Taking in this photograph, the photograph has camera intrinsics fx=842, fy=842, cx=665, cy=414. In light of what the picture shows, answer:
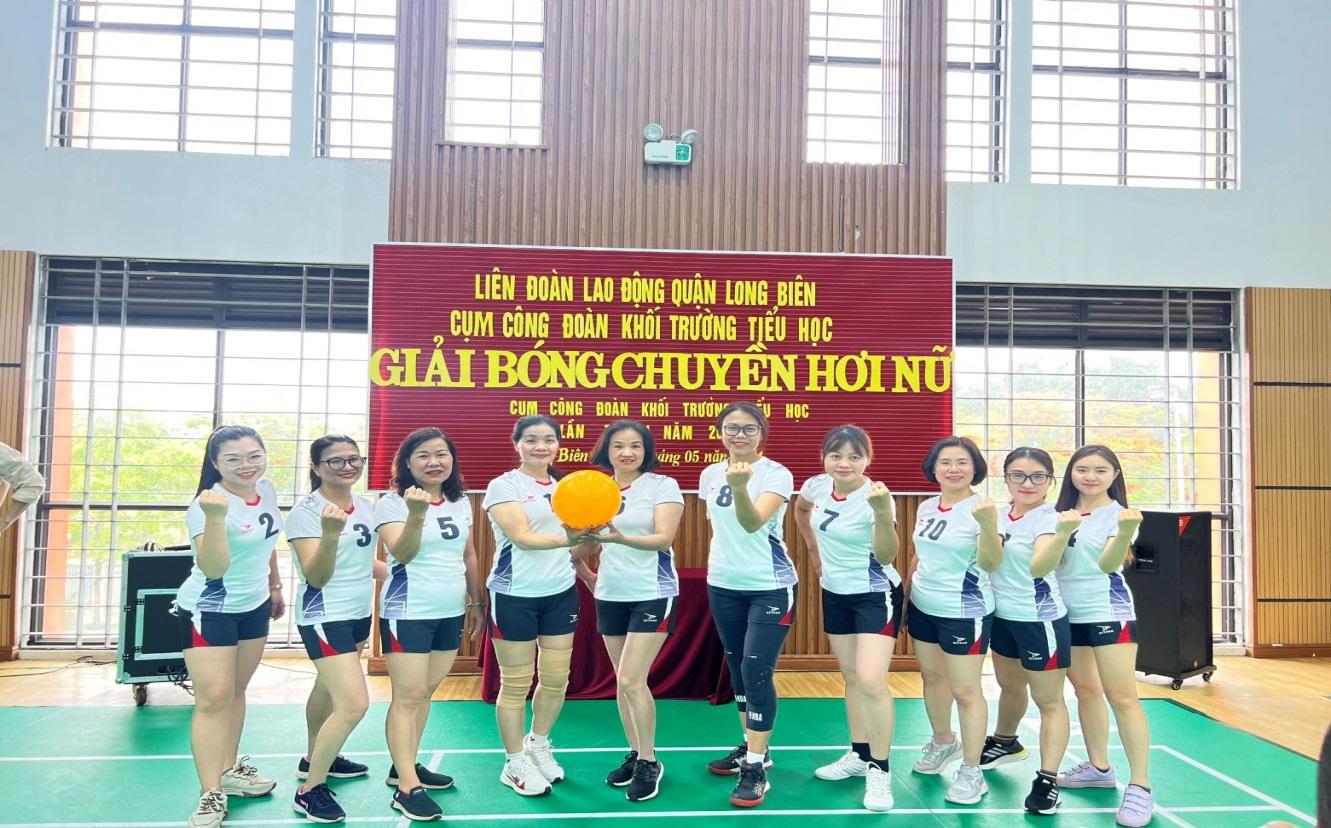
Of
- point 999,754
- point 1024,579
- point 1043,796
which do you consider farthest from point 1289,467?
point 1043,796

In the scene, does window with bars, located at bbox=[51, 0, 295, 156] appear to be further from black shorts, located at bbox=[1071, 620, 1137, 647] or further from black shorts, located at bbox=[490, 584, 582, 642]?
black shorts, located at bbox=[1071, 620, 1137, 647]

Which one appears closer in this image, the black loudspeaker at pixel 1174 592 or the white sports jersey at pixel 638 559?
the white sports jersey at pixel 638 559

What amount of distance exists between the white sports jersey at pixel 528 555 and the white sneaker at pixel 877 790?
1630mm

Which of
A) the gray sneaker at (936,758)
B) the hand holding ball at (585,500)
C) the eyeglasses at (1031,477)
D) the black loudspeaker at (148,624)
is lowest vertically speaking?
the gray sneaker at (936,758)

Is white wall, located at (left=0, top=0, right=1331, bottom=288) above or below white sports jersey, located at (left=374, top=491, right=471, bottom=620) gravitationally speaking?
above

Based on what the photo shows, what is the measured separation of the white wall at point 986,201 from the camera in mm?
6648

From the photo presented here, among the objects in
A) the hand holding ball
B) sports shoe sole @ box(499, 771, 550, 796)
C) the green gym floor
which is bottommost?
the green gym floor

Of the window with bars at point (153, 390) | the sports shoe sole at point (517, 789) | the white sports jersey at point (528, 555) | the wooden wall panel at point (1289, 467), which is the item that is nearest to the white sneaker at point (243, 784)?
the sports shoe sole at point (517, 789)

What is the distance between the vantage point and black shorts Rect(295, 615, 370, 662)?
3.49m

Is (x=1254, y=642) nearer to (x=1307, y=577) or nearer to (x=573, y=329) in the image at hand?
(x=1307, y=577)

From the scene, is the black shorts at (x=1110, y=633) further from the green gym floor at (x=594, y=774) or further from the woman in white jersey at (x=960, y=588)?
the green gym floor at (x=594, y=774)

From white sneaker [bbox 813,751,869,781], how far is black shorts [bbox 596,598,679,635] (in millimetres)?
1110

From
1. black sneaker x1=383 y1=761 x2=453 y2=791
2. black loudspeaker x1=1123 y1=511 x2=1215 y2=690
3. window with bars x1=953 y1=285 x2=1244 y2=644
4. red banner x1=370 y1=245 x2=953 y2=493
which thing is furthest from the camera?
window with bars x1=953 y1=285 x2=1244 y2=644

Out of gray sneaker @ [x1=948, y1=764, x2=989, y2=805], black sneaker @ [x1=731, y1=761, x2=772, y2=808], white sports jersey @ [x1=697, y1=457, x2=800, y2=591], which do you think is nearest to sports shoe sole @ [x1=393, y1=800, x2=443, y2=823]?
black sneaker @ [x1=731, y1=761, x2=772, y2=808]
